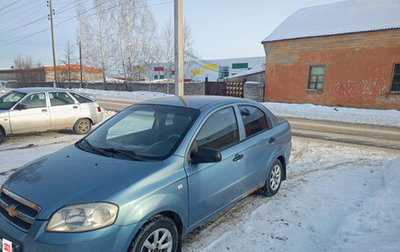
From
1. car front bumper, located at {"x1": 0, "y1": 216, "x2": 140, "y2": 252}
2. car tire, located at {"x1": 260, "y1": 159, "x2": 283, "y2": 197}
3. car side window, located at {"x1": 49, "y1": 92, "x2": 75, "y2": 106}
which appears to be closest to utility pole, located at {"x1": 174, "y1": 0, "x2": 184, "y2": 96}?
car side window, located at {"x1": 49, "y1": 92, "x2": 75, "y2": 106}

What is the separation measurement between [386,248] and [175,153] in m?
2.41

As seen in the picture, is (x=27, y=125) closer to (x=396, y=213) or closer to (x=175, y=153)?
(x=175, y=153)

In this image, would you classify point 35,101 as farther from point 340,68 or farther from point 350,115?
point 340,68

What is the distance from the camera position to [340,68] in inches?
700

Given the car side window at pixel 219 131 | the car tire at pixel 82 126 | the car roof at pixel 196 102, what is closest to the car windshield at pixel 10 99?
the car tire at pixel 82 126

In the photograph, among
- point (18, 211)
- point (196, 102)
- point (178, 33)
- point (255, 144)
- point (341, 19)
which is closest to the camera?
point (18, 211)

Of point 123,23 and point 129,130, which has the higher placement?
point 123,23

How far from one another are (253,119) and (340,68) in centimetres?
1677

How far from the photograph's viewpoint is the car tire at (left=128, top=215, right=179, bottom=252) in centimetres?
223

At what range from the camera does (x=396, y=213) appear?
343 cm

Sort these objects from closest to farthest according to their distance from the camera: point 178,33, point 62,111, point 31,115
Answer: point 31,115 → point 62,111 → point 178,33

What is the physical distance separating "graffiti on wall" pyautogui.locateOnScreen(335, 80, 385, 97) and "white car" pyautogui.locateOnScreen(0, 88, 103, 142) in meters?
16.1

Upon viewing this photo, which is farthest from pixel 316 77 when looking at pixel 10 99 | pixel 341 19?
pixel 10 99

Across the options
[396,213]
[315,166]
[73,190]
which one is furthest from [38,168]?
[315,166]
